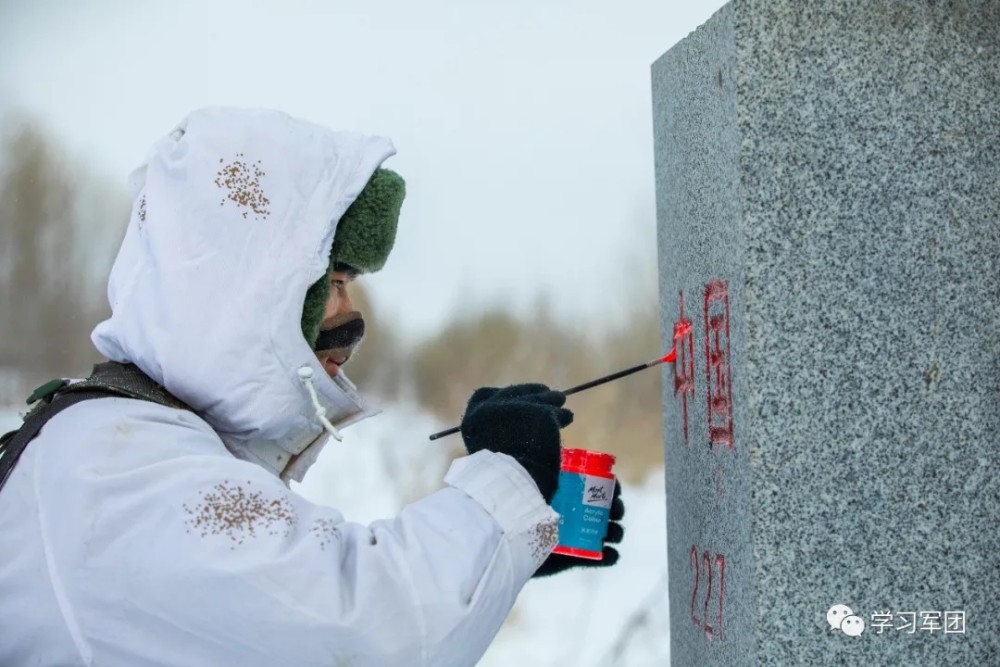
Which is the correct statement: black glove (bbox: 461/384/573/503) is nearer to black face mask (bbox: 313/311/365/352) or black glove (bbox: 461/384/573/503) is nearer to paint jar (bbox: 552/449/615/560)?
paint jar (bbox: 552/449/615/560)

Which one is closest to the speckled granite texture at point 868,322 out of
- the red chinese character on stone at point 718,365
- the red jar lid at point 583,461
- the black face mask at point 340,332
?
the red chinese character on stone at point 718,365

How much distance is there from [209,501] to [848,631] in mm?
947

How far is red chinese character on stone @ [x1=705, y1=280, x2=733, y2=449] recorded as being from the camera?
174 centimetres

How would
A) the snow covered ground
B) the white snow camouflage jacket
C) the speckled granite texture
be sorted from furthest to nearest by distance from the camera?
the snow covered ground → the speckled granite texture → the white snow camouflage jacket

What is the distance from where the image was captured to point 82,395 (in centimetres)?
161

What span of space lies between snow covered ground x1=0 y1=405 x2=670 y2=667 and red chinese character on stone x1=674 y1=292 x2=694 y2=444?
1.29 metres

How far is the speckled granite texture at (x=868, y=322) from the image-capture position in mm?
1599

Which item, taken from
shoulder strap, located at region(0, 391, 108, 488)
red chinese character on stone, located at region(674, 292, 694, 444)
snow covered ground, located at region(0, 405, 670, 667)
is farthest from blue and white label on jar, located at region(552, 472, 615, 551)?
snow covered ground, located at region(0, 405, 670, 667)

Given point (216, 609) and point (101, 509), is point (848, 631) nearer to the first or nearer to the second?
Answer: point (216, 609)

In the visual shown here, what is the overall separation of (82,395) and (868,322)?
1.18m

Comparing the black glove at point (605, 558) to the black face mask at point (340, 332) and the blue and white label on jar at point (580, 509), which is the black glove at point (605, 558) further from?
the black face mask at point (340, 332)

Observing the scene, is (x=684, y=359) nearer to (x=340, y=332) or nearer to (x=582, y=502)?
(x=582, y=502)

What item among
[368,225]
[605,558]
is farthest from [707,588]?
[368,225]

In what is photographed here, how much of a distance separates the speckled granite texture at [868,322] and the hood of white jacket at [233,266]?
2.27ft
